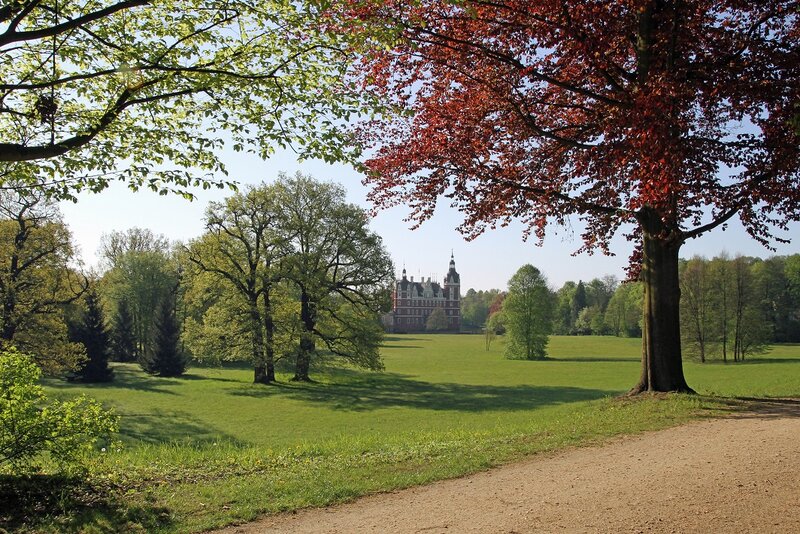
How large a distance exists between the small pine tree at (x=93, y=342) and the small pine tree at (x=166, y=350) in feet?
13.1

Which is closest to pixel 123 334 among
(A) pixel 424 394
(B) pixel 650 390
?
(A) pixel 424 394

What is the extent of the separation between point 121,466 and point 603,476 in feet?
20.6

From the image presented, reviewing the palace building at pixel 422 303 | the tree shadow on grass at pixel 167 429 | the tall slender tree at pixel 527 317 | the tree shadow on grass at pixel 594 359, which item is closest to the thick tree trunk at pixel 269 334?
the tree shadow on grass at pixel 167 429

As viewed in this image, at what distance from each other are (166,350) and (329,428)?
26426 millimetres

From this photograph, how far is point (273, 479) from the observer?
6.72 m

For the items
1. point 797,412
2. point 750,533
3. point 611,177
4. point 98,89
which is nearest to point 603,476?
point 750,533

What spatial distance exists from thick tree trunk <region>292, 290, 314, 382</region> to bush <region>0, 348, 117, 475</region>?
91.0 feet

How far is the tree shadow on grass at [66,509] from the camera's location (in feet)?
16.8

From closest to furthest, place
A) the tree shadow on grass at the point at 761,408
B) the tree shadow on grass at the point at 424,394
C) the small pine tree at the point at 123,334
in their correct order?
the tree shadow on grass at the point at 761,408, the tree shadow on grass at the point at 424,394, the small pine tree at the point at 123,334

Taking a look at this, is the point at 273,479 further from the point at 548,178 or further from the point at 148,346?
the point at 148,346

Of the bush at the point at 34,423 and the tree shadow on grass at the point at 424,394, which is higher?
the bush at the point at 34,423

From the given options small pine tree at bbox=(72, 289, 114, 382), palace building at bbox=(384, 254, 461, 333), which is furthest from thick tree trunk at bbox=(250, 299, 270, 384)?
palace building at bbox=(384, 254, 461, 333)

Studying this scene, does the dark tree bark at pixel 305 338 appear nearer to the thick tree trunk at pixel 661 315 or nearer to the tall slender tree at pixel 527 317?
the thick tree trunk at pixel 661 315

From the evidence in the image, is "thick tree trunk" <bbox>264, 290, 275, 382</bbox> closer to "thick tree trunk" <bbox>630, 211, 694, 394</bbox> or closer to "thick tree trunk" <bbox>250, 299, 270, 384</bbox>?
"thick tree trunk" <bbox>250, 299, 270, 384</bbox>
